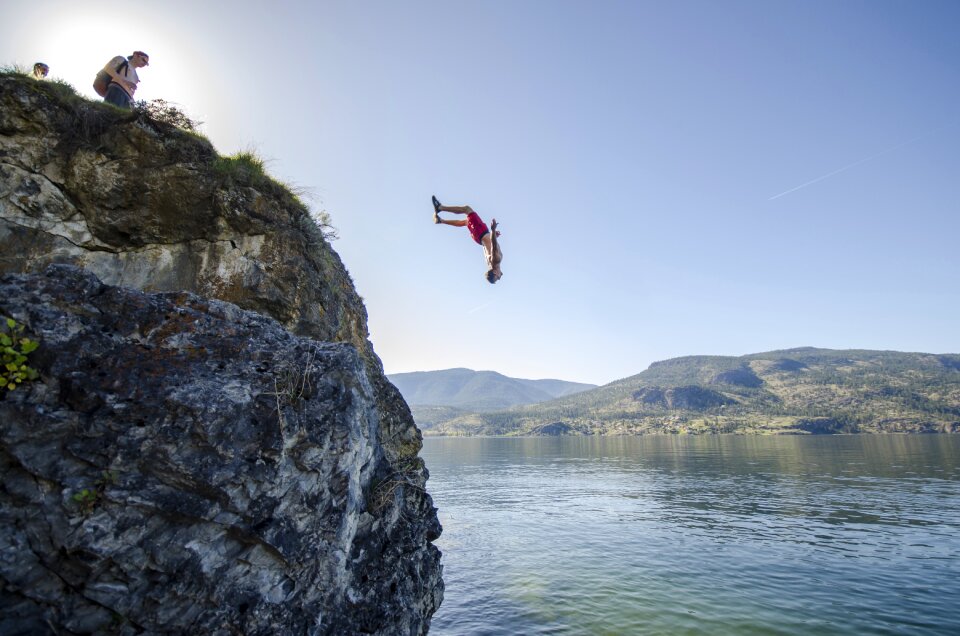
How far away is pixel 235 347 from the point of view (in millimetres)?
7871

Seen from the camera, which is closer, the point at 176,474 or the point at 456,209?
the point at 176,474

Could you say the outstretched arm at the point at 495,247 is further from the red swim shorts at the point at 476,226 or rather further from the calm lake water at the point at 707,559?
the calm lake water at the point at 707,559

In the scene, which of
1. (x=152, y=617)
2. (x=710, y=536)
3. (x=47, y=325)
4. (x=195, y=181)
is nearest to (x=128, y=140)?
(x=195, y=181)

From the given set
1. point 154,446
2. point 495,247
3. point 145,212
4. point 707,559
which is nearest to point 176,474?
point 154,446

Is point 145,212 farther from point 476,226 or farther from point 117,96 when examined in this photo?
point 476,226

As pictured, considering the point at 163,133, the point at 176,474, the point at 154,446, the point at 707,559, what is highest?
the point at 163,133

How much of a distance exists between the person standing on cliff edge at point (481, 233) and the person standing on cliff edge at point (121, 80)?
842 centimetres

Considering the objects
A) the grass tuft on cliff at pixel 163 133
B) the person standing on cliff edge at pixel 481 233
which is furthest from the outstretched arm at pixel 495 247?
the grass tuft on cliff at pixel 163 133

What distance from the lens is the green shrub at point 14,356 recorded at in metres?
5.84

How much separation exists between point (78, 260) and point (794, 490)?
6163 cm

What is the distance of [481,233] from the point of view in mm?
13906

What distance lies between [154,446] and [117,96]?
34.8ft

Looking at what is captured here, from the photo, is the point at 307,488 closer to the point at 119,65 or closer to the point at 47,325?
the point at 47,325

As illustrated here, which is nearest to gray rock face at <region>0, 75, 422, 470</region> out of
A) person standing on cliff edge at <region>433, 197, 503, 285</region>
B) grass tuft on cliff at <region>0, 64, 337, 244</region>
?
grass tuft on cliff at <region>0, 64, 337, 244</region>
